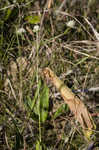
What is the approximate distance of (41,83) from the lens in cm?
132

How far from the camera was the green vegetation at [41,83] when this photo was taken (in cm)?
116

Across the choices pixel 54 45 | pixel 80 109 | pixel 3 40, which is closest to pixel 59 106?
pixel 80 109

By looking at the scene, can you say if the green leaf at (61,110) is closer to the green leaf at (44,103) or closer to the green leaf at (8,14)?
the green leaf at (44,103)

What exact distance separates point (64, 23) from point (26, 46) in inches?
11.8

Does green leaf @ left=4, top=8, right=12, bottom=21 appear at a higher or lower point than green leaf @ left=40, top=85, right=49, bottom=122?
higher

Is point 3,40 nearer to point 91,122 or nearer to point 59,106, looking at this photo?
point 59,106

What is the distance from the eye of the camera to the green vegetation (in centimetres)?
116

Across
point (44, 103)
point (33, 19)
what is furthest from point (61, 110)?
point (33, 19)

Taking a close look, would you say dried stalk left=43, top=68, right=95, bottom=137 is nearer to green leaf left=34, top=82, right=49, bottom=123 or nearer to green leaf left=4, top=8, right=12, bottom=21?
green leaf left=34, top=82, right=49, bottom=123

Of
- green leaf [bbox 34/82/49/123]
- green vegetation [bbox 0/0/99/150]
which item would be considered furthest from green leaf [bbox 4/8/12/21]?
green leaf [bbox 34/82/49/123]

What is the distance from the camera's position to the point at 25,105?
1245mm

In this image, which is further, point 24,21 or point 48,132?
point 24,21

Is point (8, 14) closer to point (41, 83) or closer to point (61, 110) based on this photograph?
point (41, 83)

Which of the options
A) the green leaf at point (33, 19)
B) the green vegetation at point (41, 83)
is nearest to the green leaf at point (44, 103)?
the green vegetation at point (41, 83)
